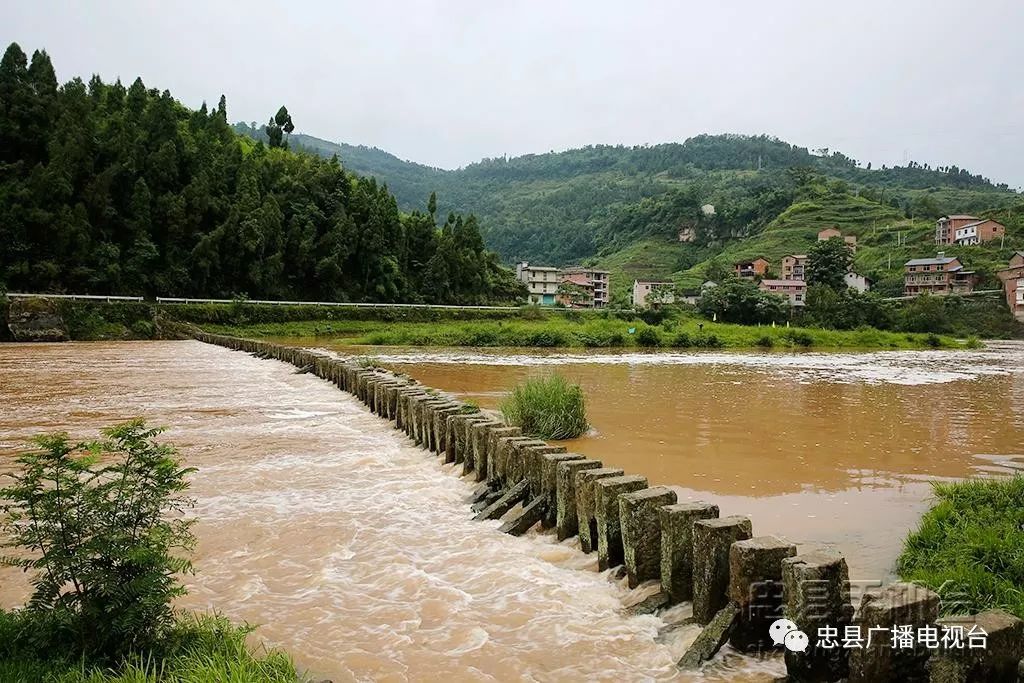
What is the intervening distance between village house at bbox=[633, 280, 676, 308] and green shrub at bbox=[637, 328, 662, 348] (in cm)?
2190

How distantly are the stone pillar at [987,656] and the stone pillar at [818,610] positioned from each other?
1.98 feet

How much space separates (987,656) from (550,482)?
4.21m

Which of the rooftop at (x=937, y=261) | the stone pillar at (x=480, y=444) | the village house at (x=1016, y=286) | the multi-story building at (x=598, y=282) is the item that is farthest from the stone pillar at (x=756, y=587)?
the rooftop at (x=937, y=261)

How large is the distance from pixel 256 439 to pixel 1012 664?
11105 millimetres

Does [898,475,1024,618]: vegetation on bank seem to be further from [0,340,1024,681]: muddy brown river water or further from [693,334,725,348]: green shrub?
[693,334,725,348]: green shrub

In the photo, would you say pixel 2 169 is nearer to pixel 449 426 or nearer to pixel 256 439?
pixel 256 439

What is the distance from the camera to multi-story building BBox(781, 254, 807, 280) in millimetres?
102450

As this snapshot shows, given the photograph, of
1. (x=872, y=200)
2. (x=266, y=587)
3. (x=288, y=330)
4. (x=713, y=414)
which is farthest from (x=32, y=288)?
(x=872, y=200)

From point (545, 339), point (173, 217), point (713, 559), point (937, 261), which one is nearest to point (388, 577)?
point (713, 559)

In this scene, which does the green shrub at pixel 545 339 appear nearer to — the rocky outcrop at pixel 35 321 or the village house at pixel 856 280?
the rocky outcrop at pixel 35 321

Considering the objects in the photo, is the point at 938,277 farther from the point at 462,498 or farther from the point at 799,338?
the point at 462,498

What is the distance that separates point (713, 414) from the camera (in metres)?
16.2

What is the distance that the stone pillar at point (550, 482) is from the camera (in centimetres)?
713

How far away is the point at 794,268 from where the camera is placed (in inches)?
4102
